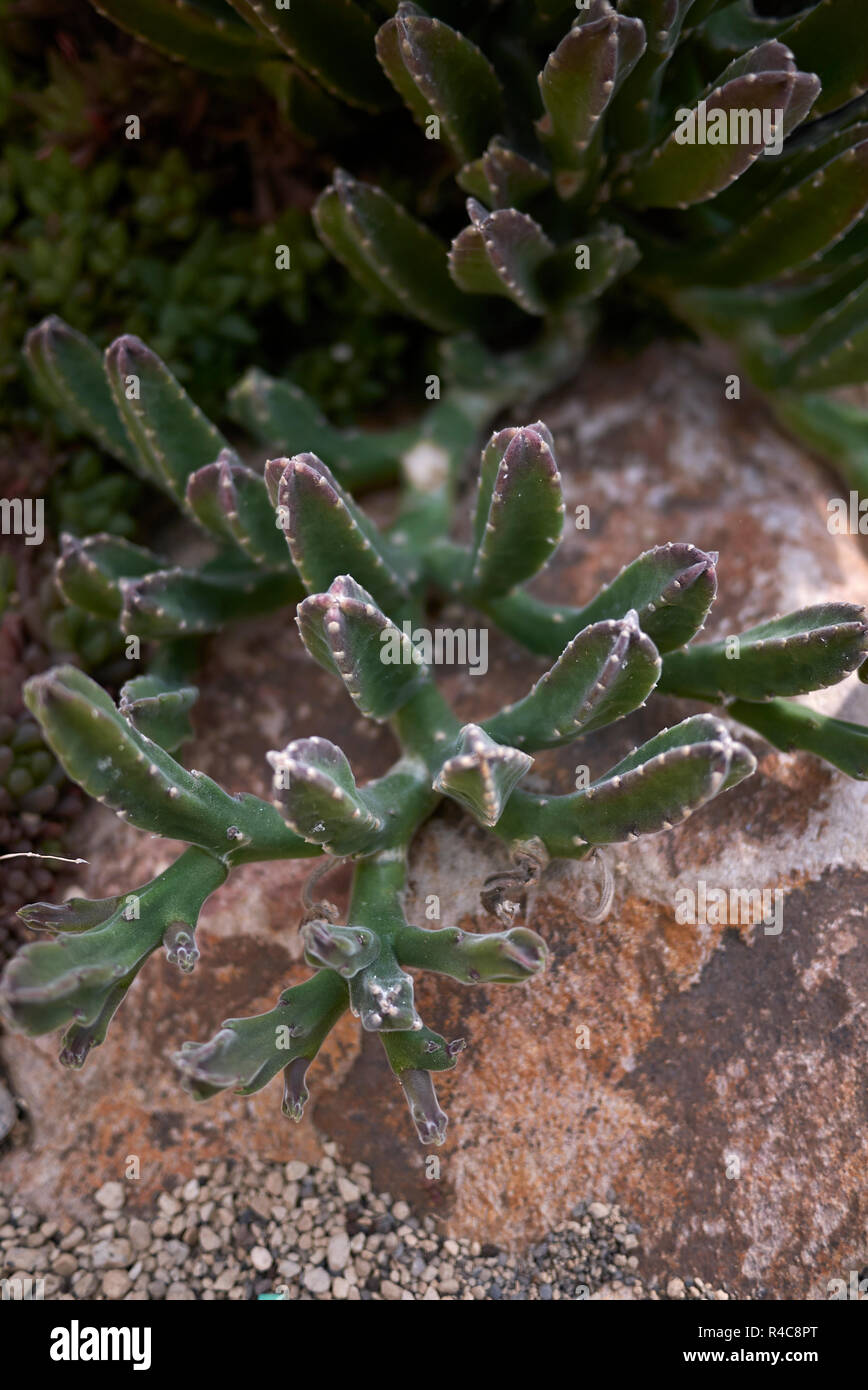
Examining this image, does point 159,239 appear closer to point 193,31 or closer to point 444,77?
point 193,31

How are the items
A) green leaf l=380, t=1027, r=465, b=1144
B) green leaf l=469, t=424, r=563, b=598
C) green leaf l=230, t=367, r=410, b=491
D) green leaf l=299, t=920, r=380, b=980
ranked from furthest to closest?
1. green leaf l=230, t=367, r=410, b=491
2. green leaf l=469, t=424, r=563, b=598
3. green leaf l=380, t=1027, r=465, b=1144
4. green leaf l=299, t=920, r=380, b=980

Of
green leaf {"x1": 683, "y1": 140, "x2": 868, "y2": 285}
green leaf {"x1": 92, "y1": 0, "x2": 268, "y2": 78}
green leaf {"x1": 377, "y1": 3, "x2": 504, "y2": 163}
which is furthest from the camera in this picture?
green leaf {"x1": 92, "y1": 0, "x2": 268, "y2": 78}

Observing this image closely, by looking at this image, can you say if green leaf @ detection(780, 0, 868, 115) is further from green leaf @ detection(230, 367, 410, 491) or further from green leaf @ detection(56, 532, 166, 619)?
green leaf @ detection(56, 532, 166, 619)

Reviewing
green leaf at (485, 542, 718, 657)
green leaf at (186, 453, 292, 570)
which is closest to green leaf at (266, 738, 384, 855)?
green leaf at (485, 542, 718, 657)

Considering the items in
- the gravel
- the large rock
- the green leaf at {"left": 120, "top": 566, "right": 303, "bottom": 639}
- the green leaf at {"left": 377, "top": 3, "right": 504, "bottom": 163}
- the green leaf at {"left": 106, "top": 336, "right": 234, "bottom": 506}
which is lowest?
the gravel

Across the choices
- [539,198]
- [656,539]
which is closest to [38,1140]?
[656,539]
